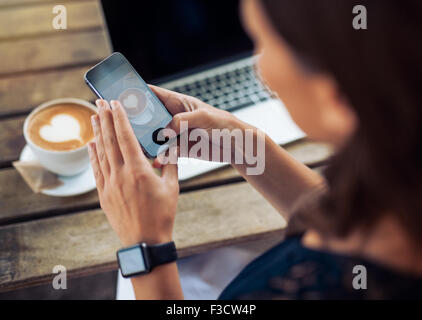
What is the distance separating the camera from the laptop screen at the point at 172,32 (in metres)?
0.85

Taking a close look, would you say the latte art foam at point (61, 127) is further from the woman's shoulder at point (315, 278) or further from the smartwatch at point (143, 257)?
the woman's shoulder at point (315, 278)

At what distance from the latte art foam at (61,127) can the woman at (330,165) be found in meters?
0.11

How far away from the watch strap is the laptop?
23 cm

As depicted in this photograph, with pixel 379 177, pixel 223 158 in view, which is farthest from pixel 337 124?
pixel 223 158

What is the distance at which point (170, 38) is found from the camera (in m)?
0.90

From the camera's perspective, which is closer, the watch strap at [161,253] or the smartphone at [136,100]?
the watch strap at [161,253]

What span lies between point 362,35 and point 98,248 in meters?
0.56

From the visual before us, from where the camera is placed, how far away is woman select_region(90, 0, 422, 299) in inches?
15.0

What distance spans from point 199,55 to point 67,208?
47 cm

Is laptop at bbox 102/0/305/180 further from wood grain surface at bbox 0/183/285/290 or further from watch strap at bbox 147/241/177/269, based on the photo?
watch strap at bbox 147/241/177/269

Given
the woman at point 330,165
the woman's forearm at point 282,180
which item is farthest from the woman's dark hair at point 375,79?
the woman's forearm at point 282,180

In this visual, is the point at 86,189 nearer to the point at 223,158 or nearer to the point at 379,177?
the point at 223,158
